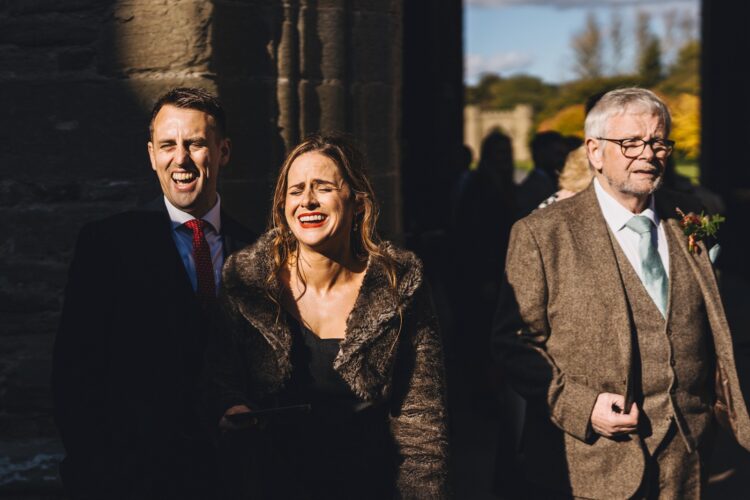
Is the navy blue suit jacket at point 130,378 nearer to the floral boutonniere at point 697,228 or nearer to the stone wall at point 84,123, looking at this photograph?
the stone wall at point 84,123

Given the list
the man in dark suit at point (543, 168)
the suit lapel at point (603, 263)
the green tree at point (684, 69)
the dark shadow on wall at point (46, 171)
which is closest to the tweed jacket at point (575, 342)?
the suit lapel at point (603, 263)

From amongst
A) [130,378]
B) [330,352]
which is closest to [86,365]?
[130,378]

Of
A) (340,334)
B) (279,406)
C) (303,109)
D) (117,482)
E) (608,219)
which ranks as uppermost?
(303,109)

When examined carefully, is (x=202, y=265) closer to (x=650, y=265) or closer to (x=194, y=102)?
(x=194, y=102)

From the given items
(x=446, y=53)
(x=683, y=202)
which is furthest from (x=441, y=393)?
(x=446, y=53)

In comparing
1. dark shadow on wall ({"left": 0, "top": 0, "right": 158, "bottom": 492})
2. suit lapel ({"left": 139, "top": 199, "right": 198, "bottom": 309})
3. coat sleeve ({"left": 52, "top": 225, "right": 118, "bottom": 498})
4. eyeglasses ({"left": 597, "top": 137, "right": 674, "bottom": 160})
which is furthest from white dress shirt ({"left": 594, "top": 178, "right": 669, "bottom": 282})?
dark shadow on wall ({"left": 0, "top": 0, "right": 158, "bottom": 492})

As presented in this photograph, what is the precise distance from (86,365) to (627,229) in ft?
5.24

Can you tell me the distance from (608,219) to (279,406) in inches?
47.2

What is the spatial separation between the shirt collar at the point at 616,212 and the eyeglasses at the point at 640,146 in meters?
0.17

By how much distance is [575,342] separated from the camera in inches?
122

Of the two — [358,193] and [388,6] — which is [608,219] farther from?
[388,6]

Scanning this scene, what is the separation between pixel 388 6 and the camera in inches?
185

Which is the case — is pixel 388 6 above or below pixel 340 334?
above

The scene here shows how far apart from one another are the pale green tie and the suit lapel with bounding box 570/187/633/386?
9 cm
